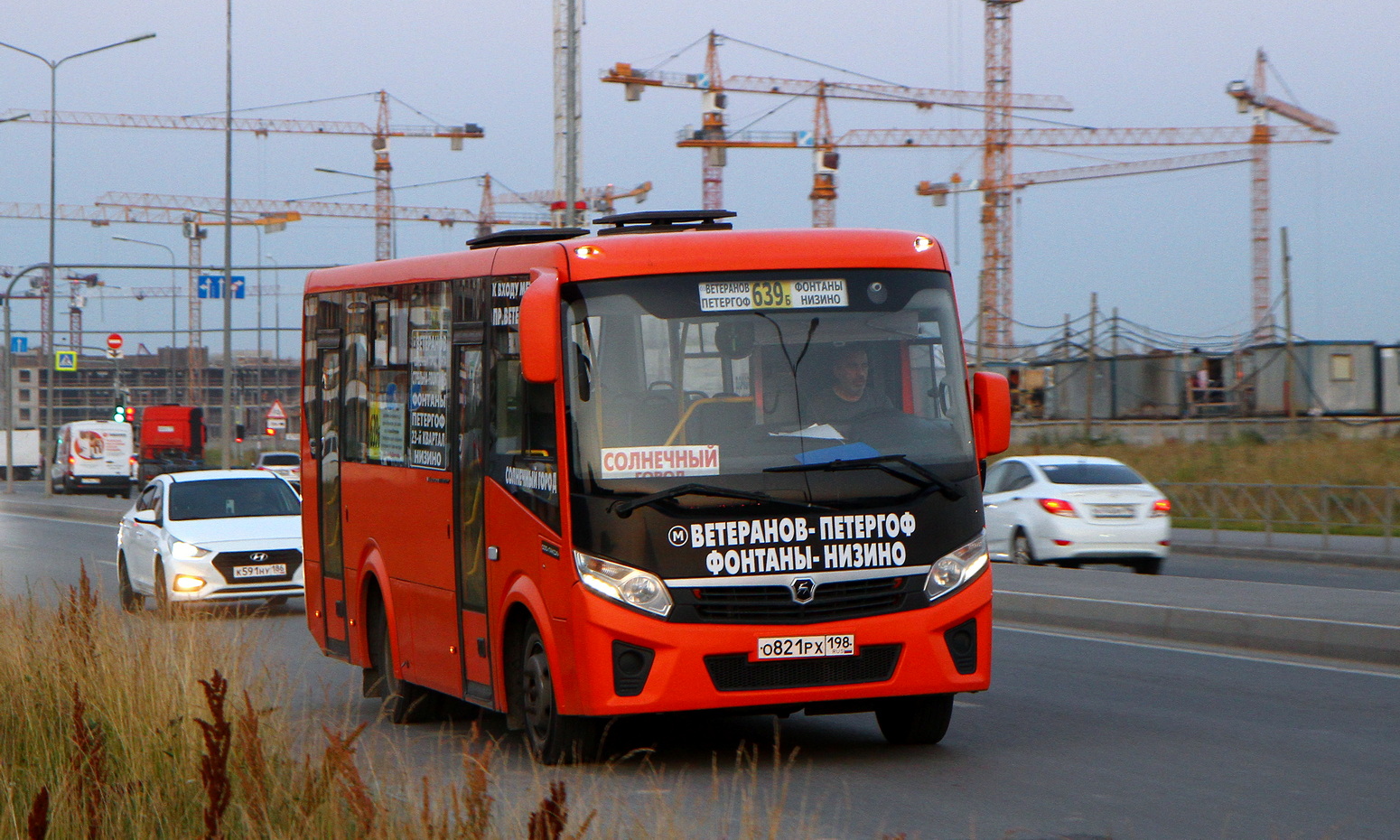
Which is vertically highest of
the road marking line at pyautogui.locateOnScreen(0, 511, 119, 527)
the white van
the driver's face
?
the driver's face

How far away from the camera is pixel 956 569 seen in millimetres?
8484

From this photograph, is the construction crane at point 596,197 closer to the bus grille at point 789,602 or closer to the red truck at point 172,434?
the red truck at point 172,434

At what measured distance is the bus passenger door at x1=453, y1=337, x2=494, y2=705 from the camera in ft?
30.0

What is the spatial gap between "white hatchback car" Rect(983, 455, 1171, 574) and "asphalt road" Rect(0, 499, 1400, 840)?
820 cm

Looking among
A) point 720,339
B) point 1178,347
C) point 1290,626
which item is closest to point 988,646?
point 720,339

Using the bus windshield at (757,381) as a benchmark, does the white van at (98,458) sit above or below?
below

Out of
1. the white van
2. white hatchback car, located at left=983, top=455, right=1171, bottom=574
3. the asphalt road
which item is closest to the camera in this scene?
the asphalt road

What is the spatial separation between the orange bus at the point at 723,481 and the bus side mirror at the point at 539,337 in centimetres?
1

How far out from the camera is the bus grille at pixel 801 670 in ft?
26.5

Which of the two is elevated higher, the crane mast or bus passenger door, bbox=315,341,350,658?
the crane mast

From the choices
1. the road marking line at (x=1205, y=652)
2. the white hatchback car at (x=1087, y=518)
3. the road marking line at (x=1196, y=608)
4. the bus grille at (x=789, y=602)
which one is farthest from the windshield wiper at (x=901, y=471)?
the white hatchback car at (x=1087, y=518)

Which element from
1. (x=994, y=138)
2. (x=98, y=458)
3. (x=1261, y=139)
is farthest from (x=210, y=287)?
(x=1261, y=139)

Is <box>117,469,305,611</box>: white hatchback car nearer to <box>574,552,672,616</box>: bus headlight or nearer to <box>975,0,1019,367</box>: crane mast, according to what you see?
<box>574,552,672,616</box>: bus headlight

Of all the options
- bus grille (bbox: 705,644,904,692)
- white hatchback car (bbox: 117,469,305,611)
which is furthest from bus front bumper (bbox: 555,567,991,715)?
white hatchback car (bbox: 117,469,305,611)
